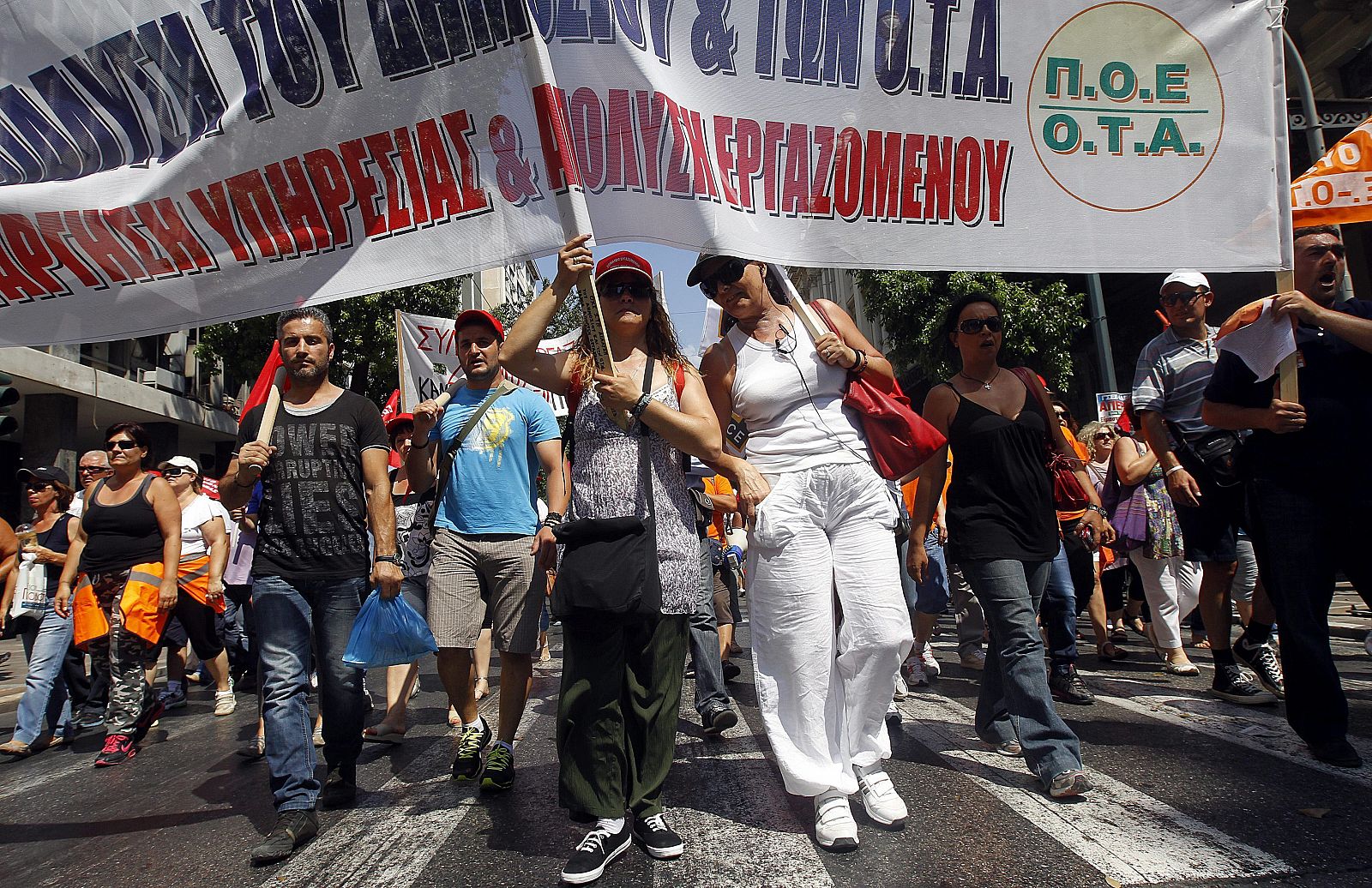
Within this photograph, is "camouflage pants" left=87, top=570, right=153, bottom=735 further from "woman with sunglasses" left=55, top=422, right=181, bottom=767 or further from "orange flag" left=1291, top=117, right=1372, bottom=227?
"orange flag" left=1291, top=117, right=1372, bottom=227

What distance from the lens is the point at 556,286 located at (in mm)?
2963

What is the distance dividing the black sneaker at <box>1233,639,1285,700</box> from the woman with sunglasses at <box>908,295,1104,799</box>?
1.72 meters

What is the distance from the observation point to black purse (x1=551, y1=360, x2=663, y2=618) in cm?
290

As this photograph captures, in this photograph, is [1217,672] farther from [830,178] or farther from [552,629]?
[552,629]

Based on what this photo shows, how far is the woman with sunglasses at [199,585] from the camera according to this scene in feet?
20.8

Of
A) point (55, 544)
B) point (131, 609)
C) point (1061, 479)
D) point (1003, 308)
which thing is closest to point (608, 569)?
point (1061, 479)

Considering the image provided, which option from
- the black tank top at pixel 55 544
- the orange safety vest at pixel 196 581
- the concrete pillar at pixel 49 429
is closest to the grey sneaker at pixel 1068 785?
the orange safety vest at pixel 196 581

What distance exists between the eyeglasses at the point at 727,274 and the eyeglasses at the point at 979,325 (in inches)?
42.4

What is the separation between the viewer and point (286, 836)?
10.4ft

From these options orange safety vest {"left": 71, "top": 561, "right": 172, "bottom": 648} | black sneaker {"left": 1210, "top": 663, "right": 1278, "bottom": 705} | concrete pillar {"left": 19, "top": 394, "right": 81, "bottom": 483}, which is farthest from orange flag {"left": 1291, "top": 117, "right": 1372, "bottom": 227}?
concrete pillar {"left": 19, "top": 394, "right": 81, "bottom": 483}

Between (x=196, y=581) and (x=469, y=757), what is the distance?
3484 mm

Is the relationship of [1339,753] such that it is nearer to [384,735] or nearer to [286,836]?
[286,836]

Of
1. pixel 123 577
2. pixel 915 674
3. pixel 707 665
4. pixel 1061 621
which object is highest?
pixel 123 577

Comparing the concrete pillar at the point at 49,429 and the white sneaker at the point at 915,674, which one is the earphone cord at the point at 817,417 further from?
the concrete pillar at the point at 49,429
